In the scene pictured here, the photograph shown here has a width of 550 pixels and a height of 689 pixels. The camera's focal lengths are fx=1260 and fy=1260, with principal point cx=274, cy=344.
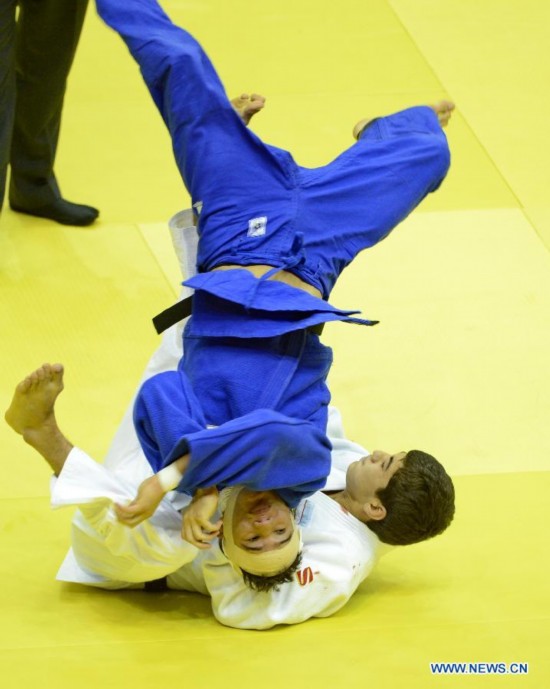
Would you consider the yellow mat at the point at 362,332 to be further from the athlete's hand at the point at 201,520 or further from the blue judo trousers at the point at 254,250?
the blue judo trousers at the point at 254,250

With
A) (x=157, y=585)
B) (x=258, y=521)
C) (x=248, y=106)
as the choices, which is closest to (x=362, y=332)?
(x=248, y=106)

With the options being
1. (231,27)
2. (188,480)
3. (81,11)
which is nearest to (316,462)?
(188,480)

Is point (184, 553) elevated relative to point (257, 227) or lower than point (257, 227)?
lower

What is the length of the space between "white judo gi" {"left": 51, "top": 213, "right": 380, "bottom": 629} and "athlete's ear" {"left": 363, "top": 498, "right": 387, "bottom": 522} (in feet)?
0.16

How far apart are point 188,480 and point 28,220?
2727 mm

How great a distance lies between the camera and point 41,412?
3314 mm

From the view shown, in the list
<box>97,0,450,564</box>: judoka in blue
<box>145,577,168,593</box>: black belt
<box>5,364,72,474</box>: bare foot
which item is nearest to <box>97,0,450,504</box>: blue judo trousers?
<box>97,0,450,564</box>: judoka in blue

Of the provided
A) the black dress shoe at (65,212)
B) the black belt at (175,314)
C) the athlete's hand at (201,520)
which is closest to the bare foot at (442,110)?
the black belt at (175,314)

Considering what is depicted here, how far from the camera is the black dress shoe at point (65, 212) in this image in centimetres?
564

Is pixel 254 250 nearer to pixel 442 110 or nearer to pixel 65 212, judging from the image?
pixel 442 110

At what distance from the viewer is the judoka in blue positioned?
3.32 m

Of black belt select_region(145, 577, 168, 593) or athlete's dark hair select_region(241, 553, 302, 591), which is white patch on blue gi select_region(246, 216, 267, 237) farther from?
black belt select_region(145, 577, 168, 593)

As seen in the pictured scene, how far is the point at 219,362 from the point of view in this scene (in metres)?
3.57

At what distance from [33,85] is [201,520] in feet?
8.58
